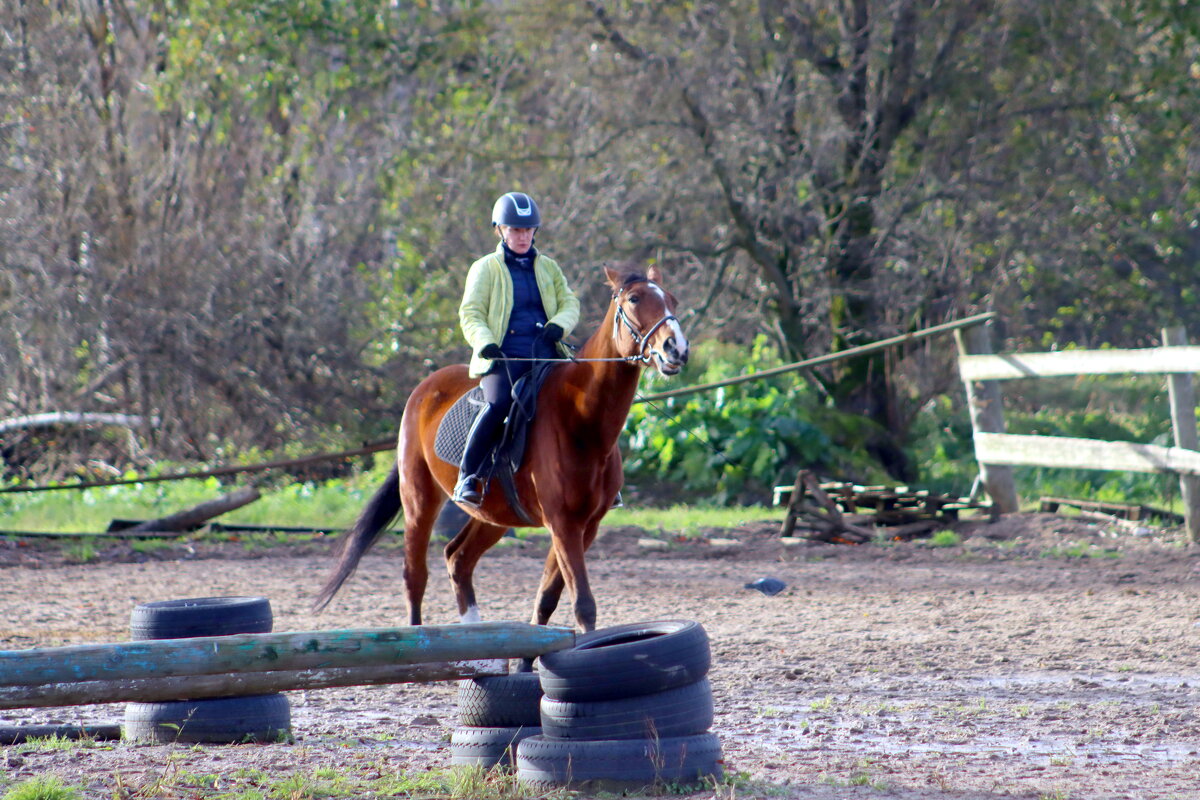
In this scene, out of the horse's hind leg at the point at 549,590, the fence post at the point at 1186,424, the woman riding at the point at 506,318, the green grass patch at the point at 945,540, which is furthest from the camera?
the green grass patch at the point at 945,540

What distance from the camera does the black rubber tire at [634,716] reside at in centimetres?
447

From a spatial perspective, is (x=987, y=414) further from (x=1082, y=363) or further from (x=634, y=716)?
(x=634, y=716)

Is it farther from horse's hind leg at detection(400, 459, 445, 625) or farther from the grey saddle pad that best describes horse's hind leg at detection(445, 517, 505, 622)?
the grey saddle pad

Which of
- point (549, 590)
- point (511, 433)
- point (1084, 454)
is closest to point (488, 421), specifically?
point (511, 433)

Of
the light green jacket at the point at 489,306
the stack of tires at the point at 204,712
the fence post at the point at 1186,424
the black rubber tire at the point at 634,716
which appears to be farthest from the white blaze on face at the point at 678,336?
the fence post at the point at 1186,424

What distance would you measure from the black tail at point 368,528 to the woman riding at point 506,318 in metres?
1.13

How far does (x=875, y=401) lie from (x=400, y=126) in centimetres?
871

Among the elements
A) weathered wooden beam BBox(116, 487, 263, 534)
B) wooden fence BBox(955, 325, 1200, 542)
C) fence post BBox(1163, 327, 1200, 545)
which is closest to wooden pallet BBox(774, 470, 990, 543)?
wooden fence BBox(955, 325, 1200, 542)

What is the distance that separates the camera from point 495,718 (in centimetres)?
491

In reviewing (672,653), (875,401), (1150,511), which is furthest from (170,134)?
(672,653)

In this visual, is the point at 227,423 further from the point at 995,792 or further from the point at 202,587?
the point at 995,792

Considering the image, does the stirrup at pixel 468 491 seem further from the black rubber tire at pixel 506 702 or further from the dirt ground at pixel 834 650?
the black rubber tire at pixel 506 702

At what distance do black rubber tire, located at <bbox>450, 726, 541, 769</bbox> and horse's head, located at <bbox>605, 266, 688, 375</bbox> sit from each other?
1.85 metres

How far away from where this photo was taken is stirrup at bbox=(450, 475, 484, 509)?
22.4ft
